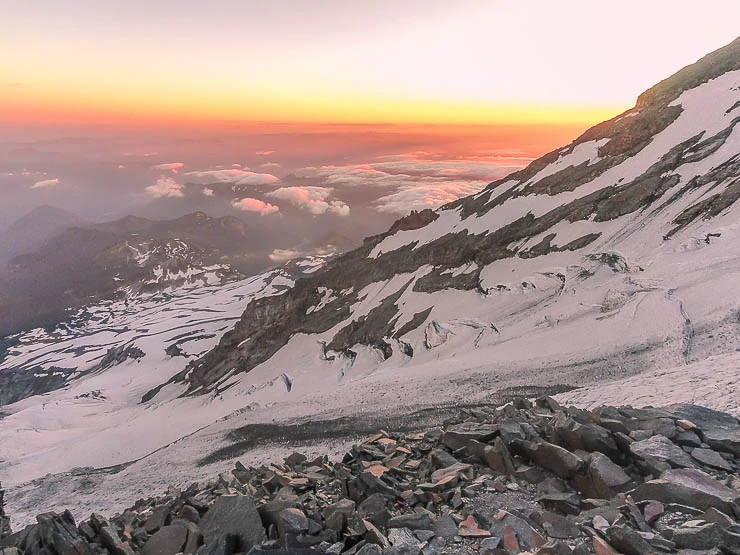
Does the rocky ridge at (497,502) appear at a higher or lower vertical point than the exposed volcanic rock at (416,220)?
lower

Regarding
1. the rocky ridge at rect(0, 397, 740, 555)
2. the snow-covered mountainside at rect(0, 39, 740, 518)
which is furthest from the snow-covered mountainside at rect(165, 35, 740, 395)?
the rocky ridge at rect(0, 397, 740, 555)

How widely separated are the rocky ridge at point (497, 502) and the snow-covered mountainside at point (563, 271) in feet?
53.0

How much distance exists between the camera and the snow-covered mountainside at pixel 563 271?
3272cm

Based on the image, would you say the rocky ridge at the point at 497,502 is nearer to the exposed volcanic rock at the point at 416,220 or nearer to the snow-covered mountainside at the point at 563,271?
the snow-covered mountainside at the point at 563,271

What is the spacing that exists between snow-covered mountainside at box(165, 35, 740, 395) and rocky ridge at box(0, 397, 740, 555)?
16.2 meters

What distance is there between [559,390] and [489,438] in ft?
46.6

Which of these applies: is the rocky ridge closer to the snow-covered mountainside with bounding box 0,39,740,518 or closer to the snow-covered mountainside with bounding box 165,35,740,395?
the snow-covered mountainside with bounding box 0,39,740,518

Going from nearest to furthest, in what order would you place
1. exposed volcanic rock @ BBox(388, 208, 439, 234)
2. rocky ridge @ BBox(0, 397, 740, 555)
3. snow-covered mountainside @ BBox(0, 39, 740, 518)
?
rocky ridge @ BBox(0, 397, 740, 555) < snow-covered mountainside @ BBox(0, 39, 740, 518) < exposed volcanic rock @ BBox(388, 208, 439, 234)

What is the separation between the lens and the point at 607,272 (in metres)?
41.6

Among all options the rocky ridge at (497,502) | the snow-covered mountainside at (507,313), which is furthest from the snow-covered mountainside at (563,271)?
the rocky ridge at (497,502)

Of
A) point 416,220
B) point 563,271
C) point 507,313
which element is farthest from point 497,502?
point 416,220

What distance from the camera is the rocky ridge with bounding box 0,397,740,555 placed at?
9766 millimetres

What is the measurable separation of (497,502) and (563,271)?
1503 inches

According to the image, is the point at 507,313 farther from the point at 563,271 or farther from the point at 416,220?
the point at 416,220
